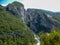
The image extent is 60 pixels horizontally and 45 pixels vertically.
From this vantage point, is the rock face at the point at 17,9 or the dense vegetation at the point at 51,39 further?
the rock face at the point at 17,9

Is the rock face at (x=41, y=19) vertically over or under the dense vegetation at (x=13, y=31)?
under

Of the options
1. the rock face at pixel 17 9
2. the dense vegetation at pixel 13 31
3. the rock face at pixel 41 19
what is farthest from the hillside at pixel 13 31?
the rock face at pixel 41 19

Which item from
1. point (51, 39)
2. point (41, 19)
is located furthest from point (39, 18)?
point (51, 39)

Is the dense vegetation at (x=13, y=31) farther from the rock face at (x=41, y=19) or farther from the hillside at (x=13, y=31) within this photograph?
the rock face at (x=41, y=19)

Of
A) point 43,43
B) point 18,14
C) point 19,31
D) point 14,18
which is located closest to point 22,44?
point 19,31

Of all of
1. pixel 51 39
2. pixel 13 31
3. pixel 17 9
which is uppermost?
pixel 51 39

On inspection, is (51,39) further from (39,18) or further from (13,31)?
(39,18)

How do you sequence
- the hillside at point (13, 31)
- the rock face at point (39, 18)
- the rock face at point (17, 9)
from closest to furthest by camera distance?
the hillside at point (13, 31)
the rock face at point (17, 9)
the rock face at point (39, 18)

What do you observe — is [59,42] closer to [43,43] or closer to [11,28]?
[43,43]
